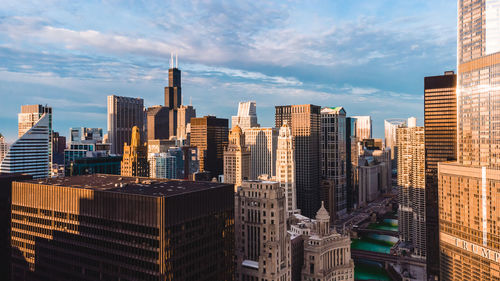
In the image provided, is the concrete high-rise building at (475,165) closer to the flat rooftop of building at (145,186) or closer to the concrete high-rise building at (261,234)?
the concrete high-rise building at (261,234)

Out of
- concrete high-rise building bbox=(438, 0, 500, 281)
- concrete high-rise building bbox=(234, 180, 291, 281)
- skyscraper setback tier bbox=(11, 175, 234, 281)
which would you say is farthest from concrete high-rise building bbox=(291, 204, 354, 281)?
skyscraper setback tier bbox=(11, 175, 234, 281)

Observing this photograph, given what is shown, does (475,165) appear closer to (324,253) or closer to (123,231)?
(324,253)

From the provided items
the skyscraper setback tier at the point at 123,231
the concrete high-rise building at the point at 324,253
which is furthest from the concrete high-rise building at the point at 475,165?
the skyscraper setback tier at the point at 123,231

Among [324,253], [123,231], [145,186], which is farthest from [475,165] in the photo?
[123,231]

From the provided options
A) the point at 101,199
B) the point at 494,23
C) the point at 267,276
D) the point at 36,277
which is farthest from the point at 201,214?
the point at 494,23

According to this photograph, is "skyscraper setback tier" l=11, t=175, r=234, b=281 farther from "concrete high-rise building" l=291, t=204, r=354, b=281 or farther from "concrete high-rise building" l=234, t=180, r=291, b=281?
"concrete high-rise building" l=291, t=204, r=354, b=281

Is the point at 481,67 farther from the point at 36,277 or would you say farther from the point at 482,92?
the point at 36,277

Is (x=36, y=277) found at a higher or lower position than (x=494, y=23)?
lower
